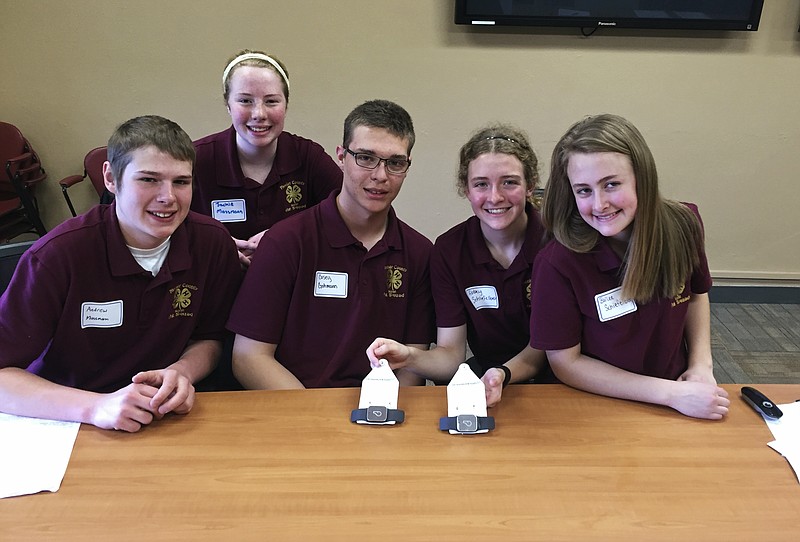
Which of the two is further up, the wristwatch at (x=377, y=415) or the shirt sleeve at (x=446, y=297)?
the shirt sleeve at (x=446, y=297)

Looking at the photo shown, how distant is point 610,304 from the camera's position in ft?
4.77

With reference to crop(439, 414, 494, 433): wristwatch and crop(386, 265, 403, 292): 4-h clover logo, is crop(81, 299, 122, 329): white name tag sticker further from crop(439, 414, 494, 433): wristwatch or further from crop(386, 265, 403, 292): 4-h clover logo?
crop(439, 414, 494, 433): wristwatch

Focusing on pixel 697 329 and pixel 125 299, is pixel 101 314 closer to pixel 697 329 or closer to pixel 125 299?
pixel 125 299

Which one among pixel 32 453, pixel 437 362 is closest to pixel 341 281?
pixel 437 362

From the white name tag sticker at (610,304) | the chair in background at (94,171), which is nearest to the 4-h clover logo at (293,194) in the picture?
the white name tag sticker at (610,304)

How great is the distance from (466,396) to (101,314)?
0.91 metres

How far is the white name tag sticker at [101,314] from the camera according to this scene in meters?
1.42

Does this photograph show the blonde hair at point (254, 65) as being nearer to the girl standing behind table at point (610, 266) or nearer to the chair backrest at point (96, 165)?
the girl standing behind table at point (610, 266)

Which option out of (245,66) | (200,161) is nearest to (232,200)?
(200,161)

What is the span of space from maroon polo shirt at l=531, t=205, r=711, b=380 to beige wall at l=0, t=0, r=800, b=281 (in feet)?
7.29

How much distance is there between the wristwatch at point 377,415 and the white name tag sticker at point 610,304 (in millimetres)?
566

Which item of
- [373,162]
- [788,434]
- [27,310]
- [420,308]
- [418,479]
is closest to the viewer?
[418,479]

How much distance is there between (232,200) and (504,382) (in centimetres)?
134

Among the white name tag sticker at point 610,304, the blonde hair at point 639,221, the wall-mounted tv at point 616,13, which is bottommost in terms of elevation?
the white name tag sticker at point 610,304
